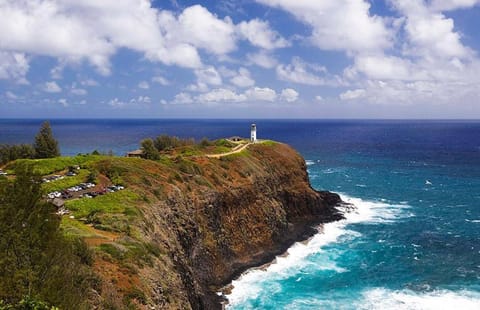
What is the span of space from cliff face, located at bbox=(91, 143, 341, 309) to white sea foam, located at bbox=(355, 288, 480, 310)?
1554 centimetres

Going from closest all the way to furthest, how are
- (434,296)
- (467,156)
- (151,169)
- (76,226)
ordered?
(76,226), (434,296), (151,169), (467,156)

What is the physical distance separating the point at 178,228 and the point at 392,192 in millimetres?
62250

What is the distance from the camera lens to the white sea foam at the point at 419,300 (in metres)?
39.8

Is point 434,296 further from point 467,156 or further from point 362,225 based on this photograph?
point 467,156

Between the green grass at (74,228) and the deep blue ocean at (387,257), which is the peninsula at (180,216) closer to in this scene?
the green grass at (74,228)

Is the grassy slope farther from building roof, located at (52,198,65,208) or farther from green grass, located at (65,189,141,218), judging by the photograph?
building roof, located at (52,198,65,208)

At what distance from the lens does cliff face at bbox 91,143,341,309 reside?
35.7m

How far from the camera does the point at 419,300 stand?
41.3m

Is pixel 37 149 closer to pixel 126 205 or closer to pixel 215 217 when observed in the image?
pixel 215 217

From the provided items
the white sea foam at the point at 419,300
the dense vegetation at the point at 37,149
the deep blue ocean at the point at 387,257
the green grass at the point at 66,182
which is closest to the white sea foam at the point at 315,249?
the deep blue ocean at the point at 387,257

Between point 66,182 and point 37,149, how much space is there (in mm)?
27165

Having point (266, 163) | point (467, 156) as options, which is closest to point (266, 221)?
point (266, 163)

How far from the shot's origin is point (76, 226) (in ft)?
108

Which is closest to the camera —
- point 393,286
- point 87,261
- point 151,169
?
point 87,261
